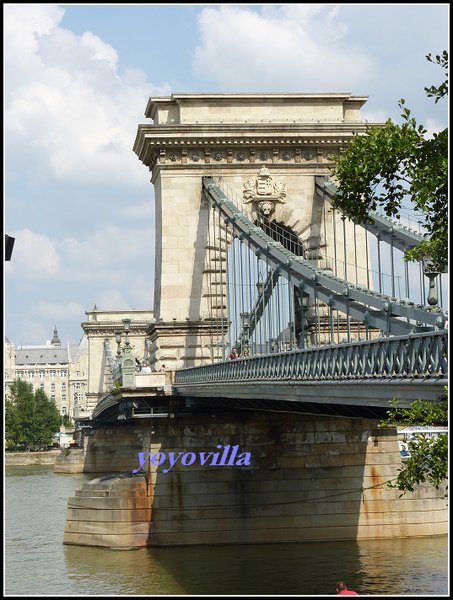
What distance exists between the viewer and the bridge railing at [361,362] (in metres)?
20.8

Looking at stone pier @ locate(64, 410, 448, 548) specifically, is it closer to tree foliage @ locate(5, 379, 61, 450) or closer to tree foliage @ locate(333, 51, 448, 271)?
tree foliage @ locate(333, 51, 448, 271)

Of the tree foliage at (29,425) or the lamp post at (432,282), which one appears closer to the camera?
the lamp post at (432,282)

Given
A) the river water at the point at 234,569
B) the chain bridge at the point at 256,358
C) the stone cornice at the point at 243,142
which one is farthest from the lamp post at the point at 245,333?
the stone cornice at the point at 243,142

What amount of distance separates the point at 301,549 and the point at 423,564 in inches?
222

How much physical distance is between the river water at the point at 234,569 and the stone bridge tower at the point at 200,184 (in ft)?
34.7

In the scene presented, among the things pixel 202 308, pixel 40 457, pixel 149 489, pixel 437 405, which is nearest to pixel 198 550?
pixel 149 489

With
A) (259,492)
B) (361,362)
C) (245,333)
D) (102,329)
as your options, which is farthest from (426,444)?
(102,329)

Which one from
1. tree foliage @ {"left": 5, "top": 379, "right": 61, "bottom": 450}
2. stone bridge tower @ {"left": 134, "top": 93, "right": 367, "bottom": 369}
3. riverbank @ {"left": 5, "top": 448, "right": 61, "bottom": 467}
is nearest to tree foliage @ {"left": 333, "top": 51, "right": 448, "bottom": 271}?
stone bridge tower @ {"left": 134, "top": 93, "right": 367, "bottom": 369}

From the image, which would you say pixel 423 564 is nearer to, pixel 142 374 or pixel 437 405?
pixel 142 374

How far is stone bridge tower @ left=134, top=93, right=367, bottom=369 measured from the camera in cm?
5588

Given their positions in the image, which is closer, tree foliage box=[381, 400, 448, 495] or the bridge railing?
tree foliage box=[381, 400, 448, 495]

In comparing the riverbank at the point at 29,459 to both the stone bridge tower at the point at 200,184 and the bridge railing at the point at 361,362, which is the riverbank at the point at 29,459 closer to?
the stone bridge tower at the point at 200,184

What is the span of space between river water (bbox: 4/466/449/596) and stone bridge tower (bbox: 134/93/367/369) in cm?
1058

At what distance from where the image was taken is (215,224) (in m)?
56.2
